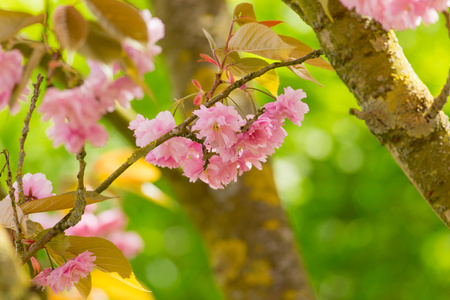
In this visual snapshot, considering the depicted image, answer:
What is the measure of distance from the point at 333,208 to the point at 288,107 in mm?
3391

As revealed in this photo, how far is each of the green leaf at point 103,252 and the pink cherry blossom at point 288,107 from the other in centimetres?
22

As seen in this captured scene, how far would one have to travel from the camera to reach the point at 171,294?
12.5ft

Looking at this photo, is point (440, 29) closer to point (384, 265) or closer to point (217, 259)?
point (384, 265)

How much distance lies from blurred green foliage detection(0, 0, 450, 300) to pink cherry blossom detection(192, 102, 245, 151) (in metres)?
2.76

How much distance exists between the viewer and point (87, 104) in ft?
1.07

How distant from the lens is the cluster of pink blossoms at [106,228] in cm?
113

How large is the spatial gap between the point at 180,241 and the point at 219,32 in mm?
2741

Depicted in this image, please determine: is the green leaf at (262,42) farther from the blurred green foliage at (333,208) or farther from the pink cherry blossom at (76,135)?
the blurred green foliage at (333,208)

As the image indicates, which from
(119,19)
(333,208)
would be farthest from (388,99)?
(333,208)

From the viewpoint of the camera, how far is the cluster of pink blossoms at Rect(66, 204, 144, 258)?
113cm

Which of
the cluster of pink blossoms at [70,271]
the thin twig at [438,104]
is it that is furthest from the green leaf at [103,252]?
the thin twig at [438,104]

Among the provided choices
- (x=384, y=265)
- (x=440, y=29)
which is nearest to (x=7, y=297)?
(x=384, y=265)

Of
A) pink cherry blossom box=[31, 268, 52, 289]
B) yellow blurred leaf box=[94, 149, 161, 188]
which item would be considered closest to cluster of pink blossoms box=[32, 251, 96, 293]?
pink cherry blossom box=[31, 268, 52, 289]

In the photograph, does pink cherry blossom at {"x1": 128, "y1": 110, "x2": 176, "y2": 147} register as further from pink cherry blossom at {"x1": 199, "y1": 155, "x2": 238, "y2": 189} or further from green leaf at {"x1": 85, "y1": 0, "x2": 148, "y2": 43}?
green leaf at {"x1": 85, "y1": 0, "x2": 148, "y2": 43}
